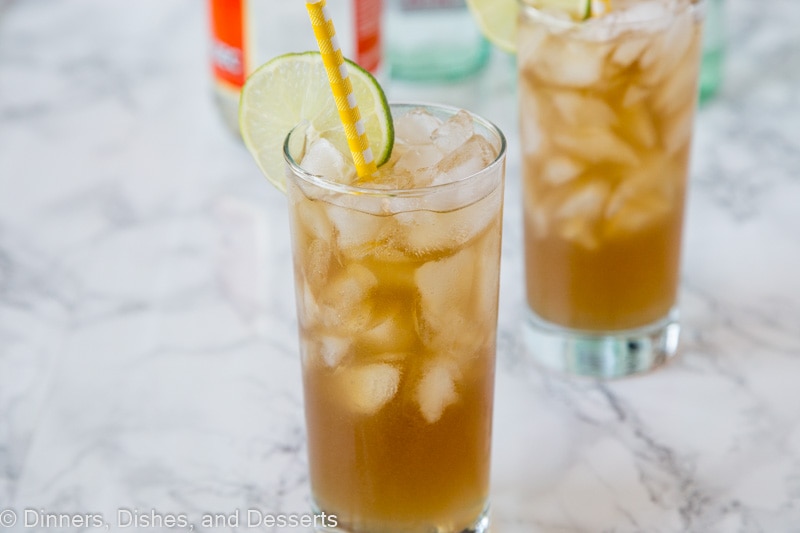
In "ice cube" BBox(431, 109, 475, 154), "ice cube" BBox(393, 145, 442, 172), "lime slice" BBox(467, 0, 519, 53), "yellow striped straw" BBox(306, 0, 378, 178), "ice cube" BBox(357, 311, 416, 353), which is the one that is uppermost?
"yellow striped straw" BBox(306, 0, 378, 178)

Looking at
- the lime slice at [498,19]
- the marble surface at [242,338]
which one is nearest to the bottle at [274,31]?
the marble surface at [242,338]

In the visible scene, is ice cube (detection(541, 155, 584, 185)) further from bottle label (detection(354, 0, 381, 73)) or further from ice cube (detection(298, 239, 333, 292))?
bottle label (detection(354, 0, 381, 73))

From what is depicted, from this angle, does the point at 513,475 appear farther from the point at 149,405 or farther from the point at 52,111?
the point at 52,111

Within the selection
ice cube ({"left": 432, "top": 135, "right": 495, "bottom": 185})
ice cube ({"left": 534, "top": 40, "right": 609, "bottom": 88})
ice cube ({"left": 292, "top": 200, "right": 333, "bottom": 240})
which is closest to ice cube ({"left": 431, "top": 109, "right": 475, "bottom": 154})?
ice cube ({"left": 432, "top": 135, "right": 495, "bottom": 185})

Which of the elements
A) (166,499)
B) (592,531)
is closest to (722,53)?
(592,531)

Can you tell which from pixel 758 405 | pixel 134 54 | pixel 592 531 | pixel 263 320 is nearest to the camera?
pixel 592 531

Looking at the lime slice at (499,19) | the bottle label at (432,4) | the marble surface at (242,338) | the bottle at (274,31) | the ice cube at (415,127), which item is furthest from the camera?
the bottle label at (432,4)

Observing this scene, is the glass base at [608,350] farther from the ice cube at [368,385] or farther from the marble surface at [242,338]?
the ice cube at [368,385]
